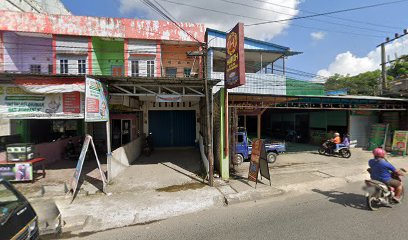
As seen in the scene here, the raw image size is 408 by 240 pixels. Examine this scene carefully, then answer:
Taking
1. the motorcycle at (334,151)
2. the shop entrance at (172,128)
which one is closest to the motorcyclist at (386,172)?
the motorcycle at (334,151)

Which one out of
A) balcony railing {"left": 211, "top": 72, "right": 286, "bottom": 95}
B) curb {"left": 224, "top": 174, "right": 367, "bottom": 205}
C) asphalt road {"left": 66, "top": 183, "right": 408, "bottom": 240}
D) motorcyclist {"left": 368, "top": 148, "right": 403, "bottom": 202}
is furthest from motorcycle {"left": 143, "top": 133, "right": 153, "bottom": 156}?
motorcyclist {"left": 368, "top": 148, "right": 403, "bottom": 202}

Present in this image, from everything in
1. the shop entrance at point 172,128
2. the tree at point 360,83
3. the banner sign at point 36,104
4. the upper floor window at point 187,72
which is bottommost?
the shop entrance at point 172,128

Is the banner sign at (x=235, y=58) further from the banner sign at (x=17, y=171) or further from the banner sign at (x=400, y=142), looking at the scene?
the banner sign at (x=400, y=142)

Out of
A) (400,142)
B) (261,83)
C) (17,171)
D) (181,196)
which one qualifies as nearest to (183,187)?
(181,196)

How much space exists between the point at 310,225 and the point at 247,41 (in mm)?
13372

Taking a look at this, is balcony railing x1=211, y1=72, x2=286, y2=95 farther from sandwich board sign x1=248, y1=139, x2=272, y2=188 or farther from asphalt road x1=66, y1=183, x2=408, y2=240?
asphalt road x1=66, y1=183, x2=408, y2=240

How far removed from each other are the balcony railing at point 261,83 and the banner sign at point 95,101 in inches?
310

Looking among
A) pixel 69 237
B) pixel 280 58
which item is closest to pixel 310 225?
pixel 69 237

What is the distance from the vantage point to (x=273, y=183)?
756cm

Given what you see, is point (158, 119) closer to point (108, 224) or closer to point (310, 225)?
point (108, 224)

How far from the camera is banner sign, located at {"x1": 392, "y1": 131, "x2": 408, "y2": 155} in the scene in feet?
41.1

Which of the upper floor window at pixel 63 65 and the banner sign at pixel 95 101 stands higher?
the upper floor window at pixel 63 65

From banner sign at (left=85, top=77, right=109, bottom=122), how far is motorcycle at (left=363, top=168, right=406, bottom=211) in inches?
313

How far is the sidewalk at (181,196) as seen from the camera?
16.8ft
